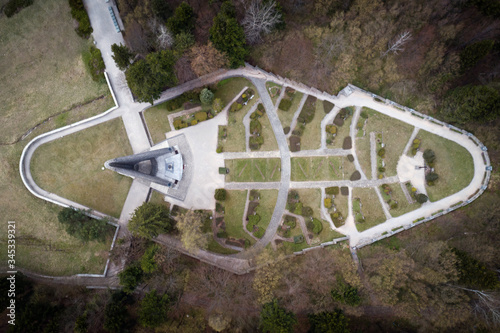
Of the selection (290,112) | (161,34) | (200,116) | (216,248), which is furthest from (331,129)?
(161,34)

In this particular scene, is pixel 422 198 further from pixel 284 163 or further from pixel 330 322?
pixel 330 322

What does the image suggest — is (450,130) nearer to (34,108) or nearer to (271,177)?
(271,177)

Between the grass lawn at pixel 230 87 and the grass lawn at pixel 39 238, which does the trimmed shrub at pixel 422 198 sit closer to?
the grass lawn at pixel 230 87

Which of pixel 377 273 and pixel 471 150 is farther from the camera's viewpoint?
pixel 471 150

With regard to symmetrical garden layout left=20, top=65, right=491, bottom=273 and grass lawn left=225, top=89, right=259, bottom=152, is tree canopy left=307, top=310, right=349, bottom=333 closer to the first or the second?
symmetrical garden layout left=20, top=65, right=491, bottom=273

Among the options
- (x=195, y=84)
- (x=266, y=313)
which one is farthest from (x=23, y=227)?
(x=266, y=313)

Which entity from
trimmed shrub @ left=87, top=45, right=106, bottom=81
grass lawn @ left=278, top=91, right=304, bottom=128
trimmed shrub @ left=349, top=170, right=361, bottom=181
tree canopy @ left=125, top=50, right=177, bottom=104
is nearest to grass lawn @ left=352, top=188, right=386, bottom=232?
trimmed shrub @ left=349, top=170, right=361, bottom=181
